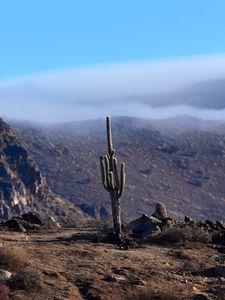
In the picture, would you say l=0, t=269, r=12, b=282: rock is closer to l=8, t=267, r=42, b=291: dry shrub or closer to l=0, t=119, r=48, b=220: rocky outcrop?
l=8, t=267, r=42, b=291: dry shrub

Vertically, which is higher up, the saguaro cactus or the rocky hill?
the saguaro cactus

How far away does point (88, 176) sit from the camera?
103812 mm

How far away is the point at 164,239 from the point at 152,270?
4.67m

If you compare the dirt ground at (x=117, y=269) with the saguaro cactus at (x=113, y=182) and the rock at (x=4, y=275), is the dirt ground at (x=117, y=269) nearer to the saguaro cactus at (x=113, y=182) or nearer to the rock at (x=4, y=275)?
the rock at (x=4, y=275)

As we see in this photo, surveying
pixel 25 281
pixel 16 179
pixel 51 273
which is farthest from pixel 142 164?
pixel 25 281

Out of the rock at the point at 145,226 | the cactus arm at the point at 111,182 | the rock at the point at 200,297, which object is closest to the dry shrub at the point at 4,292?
the rock at the point at 200,297

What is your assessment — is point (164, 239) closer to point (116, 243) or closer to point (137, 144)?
point (116, 243)

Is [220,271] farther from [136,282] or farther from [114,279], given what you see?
[114,279]

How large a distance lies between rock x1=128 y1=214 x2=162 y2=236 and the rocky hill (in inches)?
2221

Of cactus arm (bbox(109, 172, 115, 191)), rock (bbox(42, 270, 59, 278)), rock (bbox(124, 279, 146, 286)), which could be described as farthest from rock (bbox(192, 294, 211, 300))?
cactus arm (bbox(109, 172, 115, 191))

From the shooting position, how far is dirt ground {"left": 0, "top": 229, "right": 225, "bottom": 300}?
15641 millimetres

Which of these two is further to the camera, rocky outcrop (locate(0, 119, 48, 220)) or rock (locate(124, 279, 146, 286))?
rocky outcrop (locate(0, 119, 48, 220))

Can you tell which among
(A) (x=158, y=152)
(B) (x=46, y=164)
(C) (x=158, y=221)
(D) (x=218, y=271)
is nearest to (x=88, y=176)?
(B) (x=46, y=164)

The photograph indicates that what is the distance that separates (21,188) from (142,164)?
3318 centimetres
